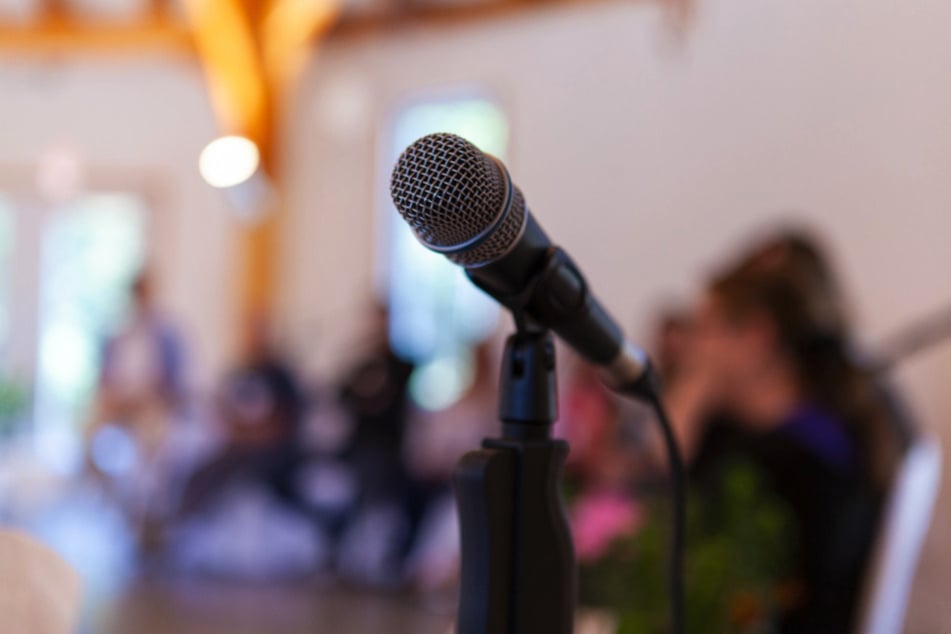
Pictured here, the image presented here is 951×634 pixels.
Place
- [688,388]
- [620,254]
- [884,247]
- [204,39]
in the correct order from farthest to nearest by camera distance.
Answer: [204,39], [620,254], [884,247], [688,388]

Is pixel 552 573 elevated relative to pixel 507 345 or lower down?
lower down

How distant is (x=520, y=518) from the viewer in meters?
0.67

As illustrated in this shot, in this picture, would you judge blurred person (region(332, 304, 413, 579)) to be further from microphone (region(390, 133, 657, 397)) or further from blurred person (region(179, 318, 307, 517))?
microphone (region(390, 133, 657, 397))

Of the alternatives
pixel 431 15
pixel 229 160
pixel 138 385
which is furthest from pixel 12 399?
pixel 431 15

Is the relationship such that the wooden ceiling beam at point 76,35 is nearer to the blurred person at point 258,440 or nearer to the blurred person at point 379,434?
the blurred person at point 258,440

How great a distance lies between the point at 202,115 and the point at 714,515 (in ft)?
23.1

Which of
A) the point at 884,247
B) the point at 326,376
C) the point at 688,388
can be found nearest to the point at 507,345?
the point at 688,388

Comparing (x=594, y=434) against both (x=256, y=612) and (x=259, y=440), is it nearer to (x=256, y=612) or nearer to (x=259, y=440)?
(x=256, y=612)

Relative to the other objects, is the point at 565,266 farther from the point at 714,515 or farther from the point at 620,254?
A: the point at 620,254

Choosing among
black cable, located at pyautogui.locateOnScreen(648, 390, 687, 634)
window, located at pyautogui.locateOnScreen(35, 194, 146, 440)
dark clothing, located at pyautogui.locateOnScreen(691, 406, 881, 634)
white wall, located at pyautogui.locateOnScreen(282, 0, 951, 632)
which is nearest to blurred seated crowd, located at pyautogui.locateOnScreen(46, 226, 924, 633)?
dark clothing, located at pyautogui.locateOnScreen(691, 406, 881, 634)

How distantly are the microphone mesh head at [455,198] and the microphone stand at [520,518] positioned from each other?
0.29 feet

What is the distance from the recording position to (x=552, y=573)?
674mm

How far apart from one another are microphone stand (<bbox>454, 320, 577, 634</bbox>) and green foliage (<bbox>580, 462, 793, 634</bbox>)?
507mm

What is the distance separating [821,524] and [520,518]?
3.78 ft
